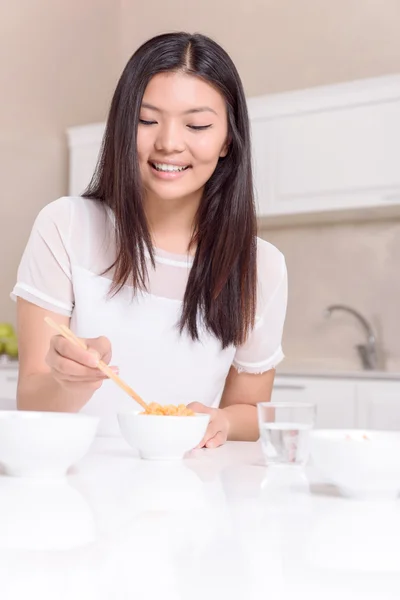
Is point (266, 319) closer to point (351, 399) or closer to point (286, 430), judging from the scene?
point (286, 430)

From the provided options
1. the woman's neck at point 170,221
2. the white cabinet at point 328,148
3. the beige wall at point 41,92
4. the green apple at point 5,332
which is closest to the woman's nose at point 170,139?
the woman's neck at point 170,221

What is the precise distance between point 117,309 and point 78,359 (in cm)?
56

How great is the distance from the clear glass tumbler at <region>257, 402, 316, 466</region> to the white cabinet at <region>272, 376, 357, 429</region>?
1.95 metres

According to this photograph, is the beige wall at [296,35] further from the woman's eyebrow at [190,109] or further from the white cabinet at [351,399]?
the woman's eyebrow at [190,109]

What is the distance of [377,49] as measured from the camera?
12.5 ft

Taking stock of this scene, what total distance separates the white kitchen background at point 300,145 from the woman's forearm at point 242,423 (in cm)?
146

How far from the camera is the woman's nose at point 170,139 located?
1.43 meters

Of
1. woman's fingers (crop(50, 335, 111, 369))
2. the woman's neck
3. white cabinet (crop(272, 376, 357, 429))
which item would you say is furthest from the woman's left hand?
white cabinet (crop(272, 376, 357, 429))

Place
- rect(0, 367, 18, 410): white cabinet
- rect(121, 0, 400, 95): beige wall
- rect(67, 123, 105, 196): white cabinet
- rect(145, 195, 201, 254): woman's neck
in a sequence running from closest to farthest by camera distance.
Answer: rect(145, 195, 201, 254): woman's neck < rect(0, 367, 18, 410): white cabinet < rect(121, 0, 400, 95): beige wall < rect(67, 123, 105, 196): white cabinet

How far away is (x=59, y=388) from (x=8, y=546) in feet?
2.47

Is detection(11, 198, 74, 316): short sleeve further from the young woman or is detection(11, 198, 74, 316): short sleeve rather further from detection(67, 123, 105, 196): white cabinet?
detection(67, 123, 105, 196): white cabinet

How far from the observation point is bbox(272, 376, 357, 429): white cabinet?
2920mm

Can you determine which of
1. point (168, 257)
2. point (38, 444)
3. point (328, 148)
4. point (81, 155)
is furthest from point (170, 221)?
point (81, 155)

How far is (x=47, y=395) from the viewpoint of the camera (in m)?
1.30
